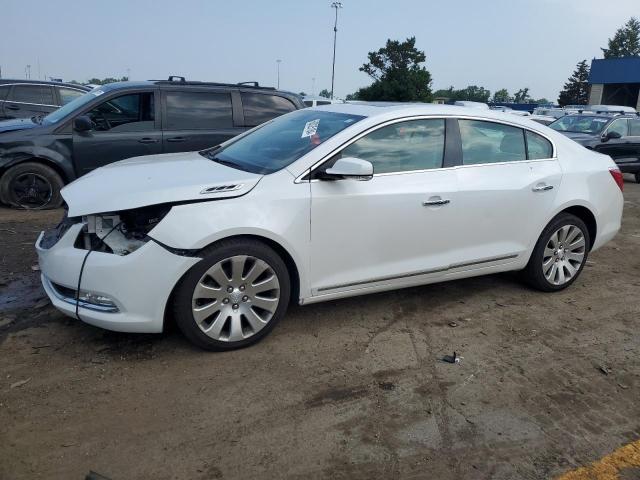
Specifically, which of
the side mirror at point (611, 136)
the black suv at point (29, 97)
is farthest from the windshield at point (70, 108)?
the side mirror at point (611, 136)

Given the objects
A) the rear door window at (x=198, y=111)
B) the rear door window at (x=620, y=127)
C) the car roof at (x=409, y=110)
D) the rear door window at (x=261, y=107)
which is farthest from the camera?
the rear door window at (x=620, y=127)

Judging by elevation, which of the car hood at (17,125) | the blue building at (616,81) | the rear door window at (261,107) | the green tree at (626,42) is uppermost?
the green tree at (626,42)

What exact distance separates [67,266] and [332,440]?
194 centimetres

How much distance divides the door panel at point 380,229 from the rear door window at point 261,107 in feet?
13.5

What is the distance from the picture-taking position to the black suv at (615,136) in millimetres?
11926

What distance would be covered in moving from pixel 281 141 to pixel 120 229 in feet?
4.60

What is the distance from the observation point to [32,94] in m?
10.3

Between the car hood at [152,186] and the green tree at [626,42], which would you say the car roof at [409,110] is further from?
the green tree at [626,42]

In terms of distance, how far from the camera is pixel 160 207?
3.29 meters

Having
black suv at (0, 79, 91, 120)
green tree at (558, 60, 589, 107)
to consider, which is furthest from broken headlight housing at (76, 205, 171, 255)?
green tree at (558, 60, 589, 107)

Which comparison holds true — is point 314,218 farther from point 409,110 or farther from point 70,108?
point 70,108

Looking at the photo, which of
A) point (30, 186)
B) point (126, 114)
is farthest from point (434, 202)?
point (30, 186)

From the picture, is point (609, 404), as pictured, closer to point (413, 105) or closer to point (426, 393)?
point (426, 393)

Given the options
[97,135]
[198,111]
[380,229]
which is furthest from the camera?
[198,111]
